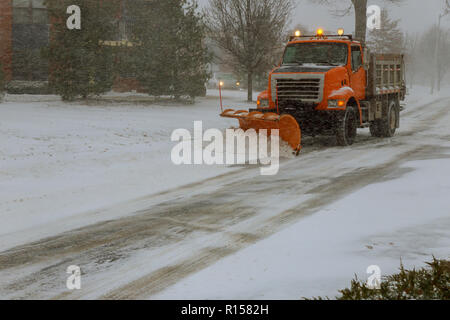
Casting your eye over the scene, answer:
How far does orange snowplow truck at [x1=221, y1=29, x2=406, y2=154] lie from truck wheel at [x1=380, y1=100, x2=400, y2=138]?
0.90 metres

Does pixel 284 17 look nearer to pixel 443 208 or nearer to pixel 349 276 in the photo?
pixel 443 208

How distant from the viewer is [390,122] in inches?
679

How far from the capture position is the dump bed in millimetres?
15508

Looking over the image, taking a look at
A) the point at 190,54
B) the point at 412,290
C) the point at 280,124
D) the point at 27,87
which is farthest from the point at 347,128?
the point at 27,87

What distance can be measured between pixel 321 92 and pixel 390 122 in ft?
14.1

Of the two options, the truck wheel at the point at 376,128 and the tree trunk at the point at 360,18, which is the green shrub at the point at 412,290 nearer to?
the truck wheel at the point at 376,128

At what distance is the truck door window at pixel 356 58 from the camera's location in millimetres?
14922

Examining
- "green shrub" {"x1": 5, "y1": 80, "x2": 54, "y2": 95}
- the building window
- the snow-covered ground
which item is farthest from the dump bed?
the building window

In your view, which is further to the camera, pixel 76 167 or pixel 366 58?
pixel 366 58

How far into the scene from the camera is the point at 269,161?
40.1 feet

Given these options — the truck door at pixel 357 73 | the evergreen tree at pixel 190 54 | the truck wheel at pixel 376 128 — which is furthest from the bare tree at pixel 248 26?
the truck door at pixel 357 73

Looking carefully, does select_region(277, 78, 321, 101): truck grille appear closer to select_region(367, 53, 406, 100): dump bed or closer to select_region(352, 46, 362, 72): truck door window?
select_region(352, 46, 362, 72): truck door window

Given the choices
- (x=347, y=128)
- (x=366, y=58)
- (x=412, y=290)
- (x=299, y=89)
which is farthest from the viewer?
(x=366, y=58)

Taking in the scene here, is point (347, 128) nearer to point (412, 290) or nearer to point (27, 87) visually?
point (412, 290)
